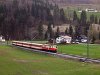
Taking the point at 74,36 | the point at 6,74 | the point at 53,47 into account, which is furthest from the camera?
the point at 74,36

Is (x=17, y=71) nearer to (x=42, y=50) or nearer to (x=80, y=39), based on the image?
(x=42, y=50)

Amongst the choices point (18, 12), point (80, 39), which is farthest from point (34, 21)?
point (80, 39)

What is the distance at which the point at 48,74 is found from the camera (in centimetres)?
3853

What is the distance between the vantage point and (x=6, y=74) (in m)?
38.2

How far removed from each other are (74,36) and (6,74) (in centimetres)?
12040

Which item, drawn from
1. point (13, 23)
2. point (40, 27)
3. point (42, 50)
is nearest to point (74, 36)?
point (40, 27)

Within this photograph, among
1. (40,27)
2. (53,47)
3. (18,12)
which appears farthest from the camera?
(18,12)

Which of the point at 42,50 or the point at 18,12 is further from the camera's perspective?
the point at 18,12

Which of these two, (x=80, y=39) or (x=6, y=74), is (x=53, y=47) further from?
(x=80, y=39)

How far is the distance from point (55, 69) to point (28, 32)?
142606mm

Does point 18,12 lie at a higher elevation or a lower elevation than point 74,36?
higher

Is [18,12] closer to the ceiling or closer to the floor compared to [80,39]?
closer to the ceiling

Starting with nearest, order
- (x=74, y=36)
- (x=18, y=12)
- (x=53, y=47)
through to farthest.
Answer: (x=53, y=47), (x=74, y=36), (x=18, y=12)

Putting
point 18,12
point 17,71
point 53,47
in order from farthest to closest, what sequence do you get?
point 18,12 → point 53,47 → point 17,71
